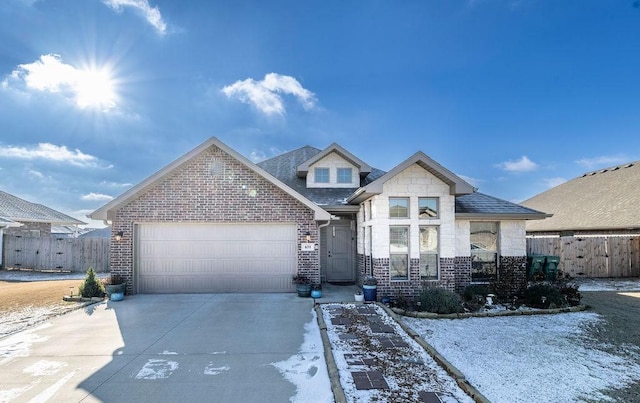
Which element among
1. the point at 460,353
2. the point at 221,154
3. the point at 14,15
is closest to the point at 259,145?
the point at 221,154

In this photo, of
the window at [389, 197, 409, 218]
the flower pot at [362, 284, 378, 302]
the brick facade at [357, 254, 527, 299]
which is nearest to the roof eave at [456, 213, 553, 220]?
the brick facade at [357, 254, 527, 299]

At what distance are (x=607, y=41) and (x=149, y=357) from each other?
16086 mm

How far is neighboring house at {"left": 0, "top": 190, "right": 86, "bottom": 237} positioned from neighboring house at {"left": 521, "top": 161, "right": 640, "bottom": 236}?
30.6 m

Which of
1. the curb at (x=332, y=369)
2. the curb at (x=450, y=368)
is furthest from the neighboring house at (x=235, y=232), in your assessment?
the curb at (x=332, y=369)

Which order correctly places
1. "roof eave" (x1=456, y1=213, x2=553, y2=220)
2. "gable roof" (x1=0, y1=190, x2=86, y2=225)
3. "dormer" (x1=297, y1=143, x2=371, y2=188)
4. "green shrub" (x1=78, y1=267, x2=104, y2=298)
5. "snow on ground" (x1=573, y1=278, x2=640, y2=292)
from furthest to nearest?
"gable roof" (x1=0, y1=190, x2=86, y2=225) → "dormer" (x1=297, y1=143, x2=371, y2=188) → "snow on ground" (x1=573, y1=278, x2=640, y2=292) → "roof eave" (x1=456, y1=213, x2=553, y2=220) → "green shrub" (x1=78, y1=267, x2=104, y2=298)

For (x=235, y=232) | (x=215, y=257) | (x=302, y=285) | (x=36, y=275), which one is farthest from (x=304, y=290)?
(x=36, y=275)

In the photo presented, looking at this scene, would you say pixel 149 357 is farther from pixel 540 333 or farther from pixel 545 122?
pixel 545 122

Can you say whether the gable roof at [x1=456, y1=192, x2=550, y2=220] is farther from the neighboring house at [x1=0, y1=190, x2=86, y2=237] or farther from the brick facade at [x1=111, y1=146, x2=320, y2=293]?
the neighboring house at [x1=0, y1=190, x2=86, y2=237]

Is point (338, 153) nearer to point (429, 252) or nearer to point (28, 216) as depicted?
point (429, 252)

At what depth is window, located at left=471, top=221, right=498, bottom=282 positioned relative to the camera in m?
11.5

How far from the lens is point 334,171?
47.7ft

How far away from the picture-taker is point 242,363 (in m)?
5.62

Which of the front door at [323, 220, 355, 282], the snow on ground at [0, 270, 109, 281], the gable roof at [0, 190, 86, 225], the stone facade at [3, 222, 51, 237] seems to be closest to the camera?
the front door at [323, 220, 355, 282]

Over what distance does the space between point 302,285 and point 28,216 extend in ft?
69.1
